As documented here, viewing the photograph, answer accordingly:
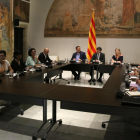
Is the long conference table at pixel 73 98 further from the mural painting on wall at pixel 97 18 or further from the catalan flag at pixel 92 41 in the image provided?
the mural painting on wall at pixel 97 18

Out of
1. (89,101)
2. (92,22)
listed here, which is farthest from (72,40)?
(89,101)

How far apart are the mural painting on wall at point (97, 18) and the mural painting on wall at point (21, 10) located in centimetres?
122

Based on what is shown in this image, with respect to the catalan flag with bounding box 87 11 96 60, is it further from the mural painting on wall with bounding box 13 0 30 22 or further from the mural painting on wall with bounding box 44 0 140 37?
the mural painting on wall with bounding box 13 0 30 22

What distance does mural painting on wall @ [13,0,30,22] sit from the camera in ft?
32.4

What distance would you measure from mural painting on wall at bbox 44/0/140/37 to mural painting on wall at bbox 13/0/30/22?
122cm

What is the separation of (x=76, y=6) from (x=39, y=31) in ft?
8.58

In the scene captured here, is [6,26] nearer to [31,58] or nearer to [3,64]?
[31,58]

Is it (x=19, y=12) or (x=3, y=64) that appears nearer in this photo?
(x=3, y=64)

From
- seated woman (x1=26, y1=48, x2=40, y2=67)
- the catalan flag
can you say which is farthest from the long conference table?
the catalan flag

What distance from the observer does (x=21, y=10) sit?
33.9ft

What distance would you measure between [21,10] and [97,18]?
4.01 m

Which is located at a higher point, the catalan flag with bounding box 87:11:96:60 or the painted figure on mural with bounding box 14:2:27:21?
the painted figure on mural with bounding box 14:2:27:21

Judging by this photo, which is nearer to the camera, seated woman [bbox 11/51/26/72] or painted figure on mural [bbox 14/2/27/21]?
seated woman [bbox 11/51/26/72]

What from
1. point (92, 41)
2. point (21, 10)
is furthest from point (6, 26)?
point (92, 41)
